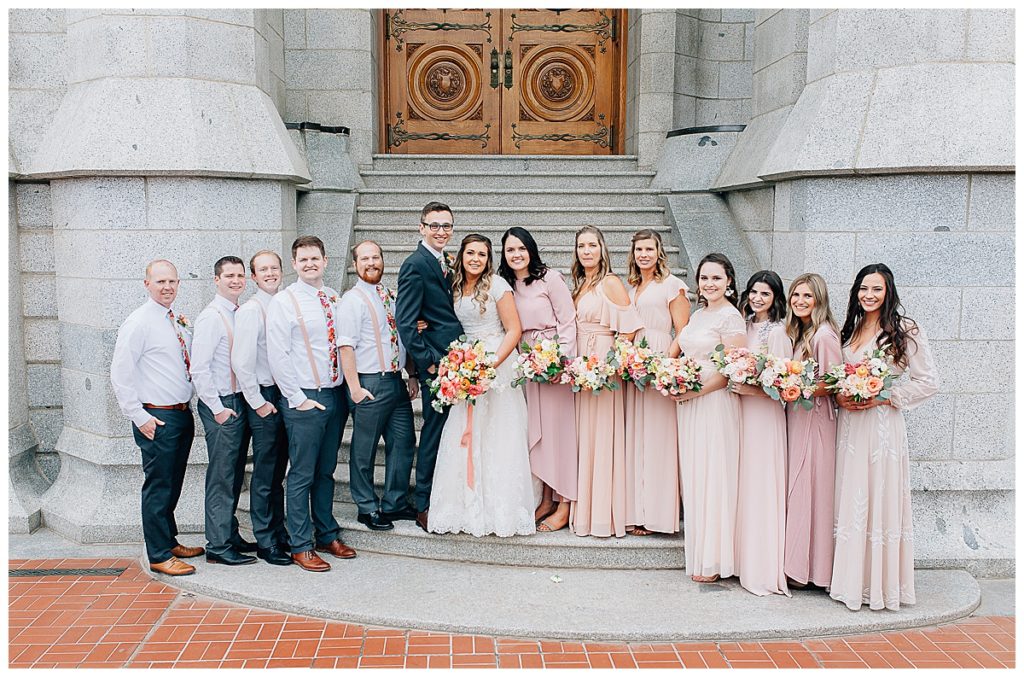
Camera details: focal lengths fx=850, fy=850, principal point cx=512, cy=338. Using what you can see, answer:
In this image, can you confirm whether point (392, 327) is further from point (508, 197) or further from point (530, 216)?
point (508, 197)

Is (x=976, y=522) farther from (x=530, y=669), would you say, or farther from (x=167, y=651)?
(x=167, y=651)

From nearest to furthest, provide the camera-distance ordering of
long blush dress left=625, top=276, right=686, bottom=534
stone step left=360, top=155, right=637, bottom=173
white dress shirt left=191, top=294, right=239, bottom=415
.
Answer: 1. white dress shirt left=191, top=294, right=239, bottom=415
2. long blush dress left=625, top=276, right=686, bottom=534
3. stone step left=360, top=155, right=637, bottom=173

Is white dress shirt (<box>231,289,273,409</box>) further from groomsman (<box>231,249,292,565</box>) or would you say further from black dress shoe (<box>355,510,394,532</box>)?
black dress shoe (<box>355,510,394,532</box>)

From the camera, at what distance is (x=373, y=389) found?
5.34 m

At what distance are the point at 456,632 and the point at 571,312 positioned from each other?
2.03 metres

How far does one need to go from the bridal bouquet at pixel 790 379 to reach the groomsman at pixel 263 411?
9.48 feet

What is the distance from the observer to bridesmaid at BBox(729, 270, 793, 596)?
4.92 meters

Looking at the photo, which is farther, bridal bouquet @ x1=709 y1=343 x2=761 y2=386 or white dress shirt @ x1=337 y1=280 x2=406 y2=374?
white dress shirt @ x1=337 y1=280 x2=406 y2=374

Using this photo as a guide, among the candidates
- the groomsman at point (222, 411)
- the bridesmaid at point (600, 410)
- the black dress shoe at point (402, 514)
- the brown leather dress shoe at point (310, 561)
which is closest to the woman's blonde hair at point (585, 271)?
the bridesmaid at point (600, 410)

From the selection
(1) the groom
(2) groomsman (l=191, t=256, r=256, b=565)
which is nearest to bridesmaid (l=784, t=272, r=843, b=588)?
(1) the groom

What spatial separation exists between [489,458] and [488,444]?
0.29 ft

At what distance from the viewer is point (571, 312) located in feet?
17.6

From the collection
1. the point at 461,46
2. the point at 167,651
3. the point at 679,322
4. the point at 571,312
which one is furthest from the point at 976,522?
the point at 461,46

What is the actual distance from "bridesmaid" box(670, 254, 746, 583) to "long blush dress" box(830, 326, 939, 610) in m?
0.60
